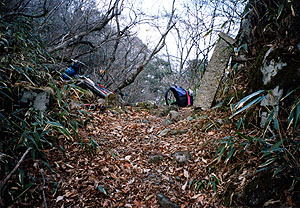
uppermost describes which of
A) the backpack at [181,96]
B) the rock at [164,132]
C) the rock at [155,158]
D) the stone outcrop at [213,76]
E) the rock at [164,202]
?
the stone outcrop at [213,76]

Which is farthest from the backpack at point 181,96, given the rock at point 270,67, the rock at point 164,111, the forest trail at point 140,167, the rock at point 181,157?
the rock at point 270,67

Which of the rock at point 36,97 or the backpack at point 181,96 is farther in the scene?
the backpack at point 181,96

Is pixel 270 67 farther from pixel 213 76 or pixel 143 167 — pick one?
pixel 143 167

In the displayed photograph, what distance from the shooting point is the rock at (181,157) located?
211cm

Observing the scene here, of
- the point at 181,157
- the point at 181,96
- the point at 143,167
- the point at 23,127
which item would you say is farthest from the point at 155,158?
the point at 181,96

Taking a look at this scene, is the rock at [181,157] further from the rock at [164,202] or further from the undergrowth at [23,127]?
the undergrowth at [23,127]

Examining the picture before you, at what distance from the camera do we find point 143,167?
2.14 m

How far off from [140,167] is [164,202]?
0.59 meters

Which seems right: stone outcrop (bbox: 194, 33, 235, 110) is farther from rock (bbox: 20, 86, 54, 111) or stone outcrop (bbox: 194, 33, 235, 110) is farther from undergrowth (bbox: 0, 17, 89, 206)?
rock (bbox: 20, 86, 54, 111)

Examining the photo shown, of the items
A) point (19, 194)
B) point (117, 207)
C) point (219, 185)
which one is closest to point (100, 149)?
point (117, 207)

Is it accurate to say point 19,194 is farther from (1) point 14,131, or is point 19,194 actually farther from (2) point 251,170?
(2) point 251,170

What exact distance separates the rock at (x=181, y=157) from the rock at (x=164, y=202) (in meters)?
0.53

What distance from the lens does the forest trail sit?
5.35 feet

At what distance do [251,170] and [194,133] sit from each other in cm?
110
